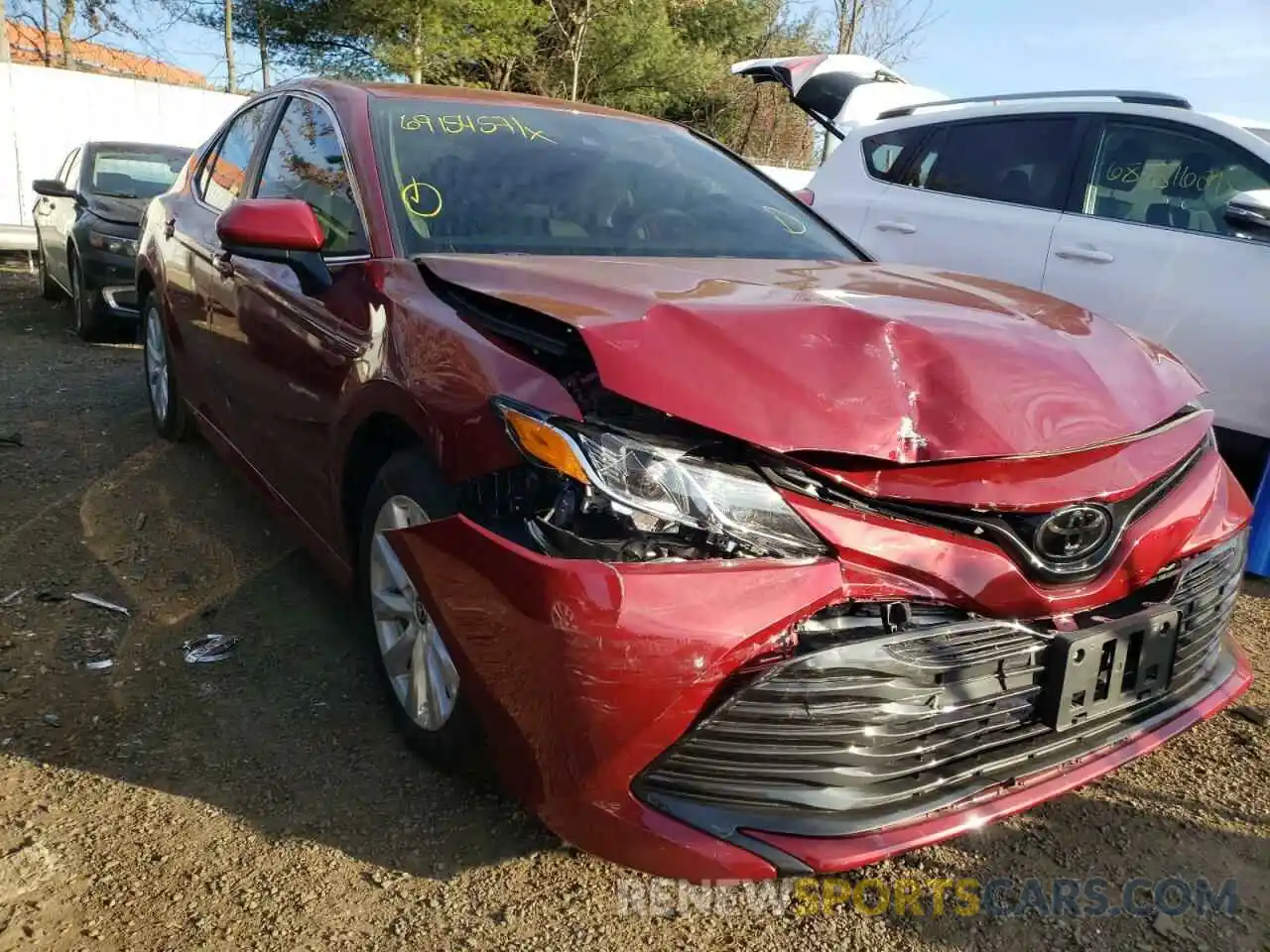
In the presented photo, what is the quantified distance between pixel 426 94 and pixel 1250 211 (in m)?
2.97

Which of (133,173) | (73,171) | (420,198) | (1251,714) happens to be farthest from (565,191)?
(73,171)

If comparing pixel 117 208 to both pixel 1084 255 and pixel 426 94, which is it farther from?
pixel 1084 255

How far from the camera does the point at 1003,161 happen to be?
16.4ft

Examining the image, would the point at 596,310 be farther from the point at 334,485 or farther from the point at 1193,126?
the point at 1193,126

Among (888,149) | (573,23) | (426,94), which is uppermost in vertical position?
(573,23)

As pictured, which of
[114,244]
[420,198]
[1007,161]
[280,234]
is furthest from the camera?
[114,244]

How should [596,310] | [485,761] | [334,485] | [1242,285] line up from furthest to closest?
1. [1242,285]
2. [334,485]
3. [485,761]
4. [596,310]

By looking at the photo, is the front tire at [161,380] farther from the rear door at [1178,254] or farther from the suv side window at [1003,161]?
the rear door at [1178,254]

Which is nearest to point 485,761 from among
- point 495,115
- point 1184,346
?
point 495,115

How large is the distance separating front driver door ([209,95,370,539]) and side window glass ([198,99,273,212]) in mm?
306

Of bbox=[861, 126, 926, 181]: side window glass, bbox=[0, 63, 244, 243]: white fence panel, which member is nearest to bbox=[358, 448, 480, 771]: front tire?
bbox=[861, 126, 926, 181]: side window glass

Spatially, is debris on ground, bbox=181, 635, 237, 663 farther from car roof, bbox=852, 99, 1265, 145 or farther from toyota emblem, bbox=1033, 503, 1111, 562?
car roof, bbox=852, 99, 1265, 145

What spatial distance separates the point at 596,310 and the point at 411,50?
2012 cm

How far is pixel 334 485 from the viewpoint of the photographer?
261 cm
